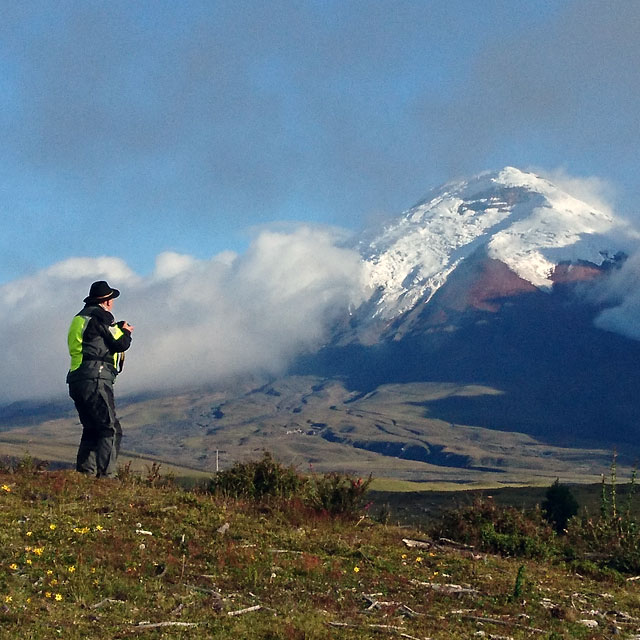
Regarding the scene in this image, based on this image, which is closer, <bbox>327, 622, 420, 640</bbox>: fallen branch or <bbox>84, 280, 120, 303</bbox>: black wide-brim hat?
<bbox>327, 622, 420, 640</bbox>: fallen branch

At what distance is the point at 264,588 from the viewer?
10.7m

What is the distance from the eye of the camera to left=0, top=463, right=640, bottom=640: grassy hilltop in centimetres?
927

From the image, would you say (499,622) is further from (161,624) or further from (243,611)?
(161,624)

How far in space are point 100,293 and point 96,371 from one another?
4.75 ft

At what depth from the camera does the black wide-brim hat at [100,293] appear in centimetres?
1557

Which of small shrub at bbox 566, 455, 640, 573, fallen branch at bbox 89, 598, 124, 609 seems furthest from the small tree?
fallen branch at bbox 89, 598, 124, 609

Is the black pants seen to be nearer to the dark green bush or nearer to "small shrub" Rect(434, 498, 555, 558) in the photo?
the dark green bush

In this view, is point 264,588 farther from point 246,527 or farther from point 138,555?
point 246,527

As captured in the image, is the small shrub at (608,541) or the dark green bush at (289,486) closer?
the small shrub at (608,541)

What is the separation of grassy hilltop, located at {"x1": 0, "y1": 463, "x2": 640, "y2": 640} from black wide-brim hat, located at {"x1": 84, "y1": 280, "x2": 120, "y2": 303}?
3122mm

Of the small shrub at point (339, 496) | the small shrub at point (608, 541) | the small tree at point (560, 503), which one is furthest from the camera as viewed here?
the small tree at point (560, 503)

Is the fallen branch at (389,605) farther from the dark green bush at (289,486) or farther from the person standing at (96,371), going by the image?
the person standing at (96,371)

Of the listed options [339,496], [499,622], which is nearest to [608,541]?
[339,496]

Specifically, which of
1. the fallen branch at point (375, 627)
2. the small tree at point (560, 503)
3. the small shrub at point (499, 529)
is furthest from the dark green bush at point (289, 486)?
the small tree at point (560, 503)
